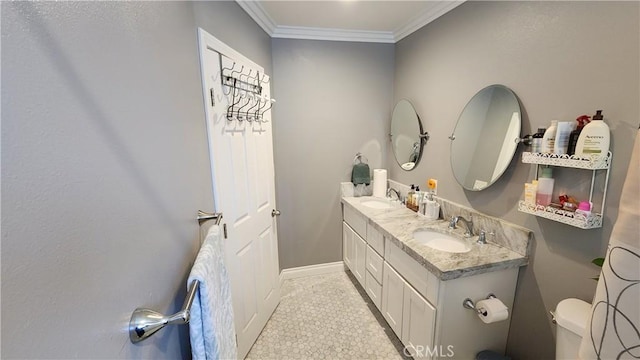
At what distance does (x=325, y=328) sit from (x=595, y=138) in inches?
78.5

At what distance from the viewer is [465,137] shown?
1710 mm

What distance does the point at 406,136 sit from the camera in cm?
233

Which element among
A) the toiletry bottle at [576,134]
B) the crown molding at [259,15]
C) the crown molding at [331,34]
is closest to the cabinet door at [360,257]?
the toiletry bottle at [576,134]

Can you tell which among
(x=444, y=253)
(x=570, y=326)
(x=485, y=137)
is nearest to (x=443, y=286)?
(x=444, y=253)

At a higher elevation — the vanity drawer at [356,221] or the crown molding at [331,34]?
the crown molding at [331,34]

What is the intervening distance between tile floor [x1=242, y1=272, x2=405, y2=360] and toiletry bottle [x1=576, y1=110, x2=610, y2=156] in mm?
1616

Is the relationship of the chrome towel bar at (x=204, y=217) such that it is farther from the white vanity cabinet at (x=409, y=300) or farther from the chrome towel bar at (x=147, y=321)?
the white vanity cabinet at (x=409, y=300)

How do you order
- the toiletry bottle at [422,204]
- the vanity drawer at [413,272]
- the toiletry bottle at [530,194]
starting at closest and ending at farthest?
the toiletry bottle at [530,194] → the vanity drawer at [413,272] → the toiletry bottle at [422,204]

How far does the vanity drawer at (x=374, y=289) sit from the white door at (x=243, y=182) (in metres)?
0.83

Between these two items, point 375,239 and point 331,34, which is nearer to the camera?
point 375,239

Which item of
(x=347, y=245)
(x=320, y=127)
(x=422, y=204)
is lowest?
(x=347, y=245)

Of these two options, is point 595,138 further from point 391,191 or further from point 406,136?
point 391,191

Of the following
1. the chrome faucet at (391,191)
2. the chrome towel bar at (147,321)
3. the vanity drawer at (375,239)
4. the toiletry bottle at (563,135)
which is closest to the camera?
the chrome towel bar at (147,321)

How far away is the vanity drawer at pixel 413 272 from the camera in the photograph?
1312mm
